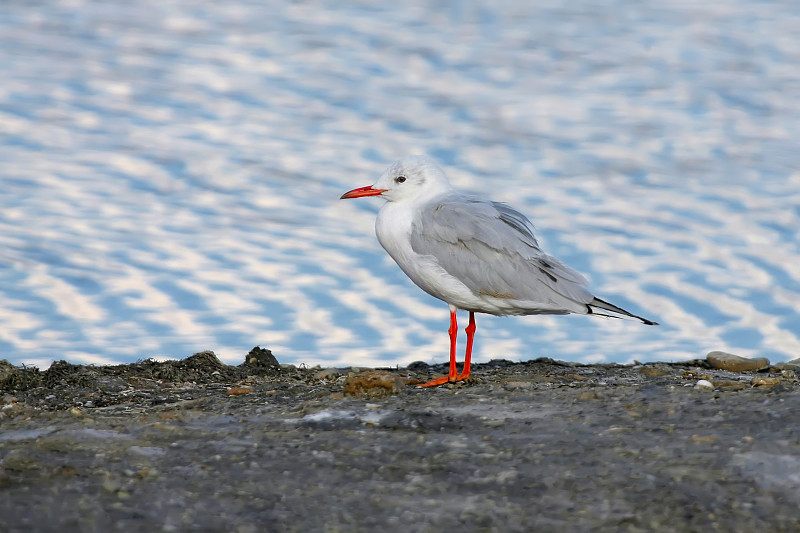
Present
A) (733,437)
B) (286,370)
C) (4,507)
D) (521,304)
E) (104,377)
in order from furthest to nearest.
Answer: (286,370), (104,377), (521,304), (733,437), (4,507)

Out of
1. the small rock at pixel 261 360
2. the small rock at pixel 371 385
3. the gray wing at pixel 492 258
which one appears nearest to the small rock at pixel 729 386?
the gray wing at pixel 492 258

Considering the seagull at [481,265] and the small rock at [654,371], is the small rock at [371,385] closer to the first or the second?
the seagull at [481,265]

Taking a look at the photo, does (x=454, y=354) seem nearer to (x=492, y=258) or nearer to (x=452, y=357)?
(x=452, y=357)

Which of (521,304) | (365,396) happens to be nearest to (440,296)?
(521,304)

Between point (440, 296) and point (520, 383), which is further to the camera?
point (440, 296)

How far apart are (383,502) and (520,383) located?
2.76 m

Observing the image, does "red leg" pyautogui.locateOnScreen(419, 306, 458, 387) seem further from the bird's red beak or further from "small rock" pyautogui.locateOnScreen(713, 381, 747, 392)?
"small rock" pyautogui.locateOnScreen(713, 381, 747, 392)

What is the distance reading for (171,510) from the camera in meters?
4.86

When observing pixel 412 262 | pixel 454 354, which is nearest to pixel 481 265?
pixel 412 262

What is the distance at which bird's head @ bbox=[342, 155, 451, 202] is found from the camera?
28.4 feet

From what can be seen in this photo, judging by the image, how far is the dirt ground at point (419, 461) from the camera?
15.8 ft

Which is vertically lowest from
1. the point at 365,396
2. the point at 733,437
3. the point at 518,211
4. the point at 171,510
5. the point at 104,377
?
the point at 171,510

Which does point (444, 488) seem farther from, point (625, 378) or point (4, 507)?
point (625, 378)

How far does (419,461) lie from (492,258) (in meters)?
2.95
